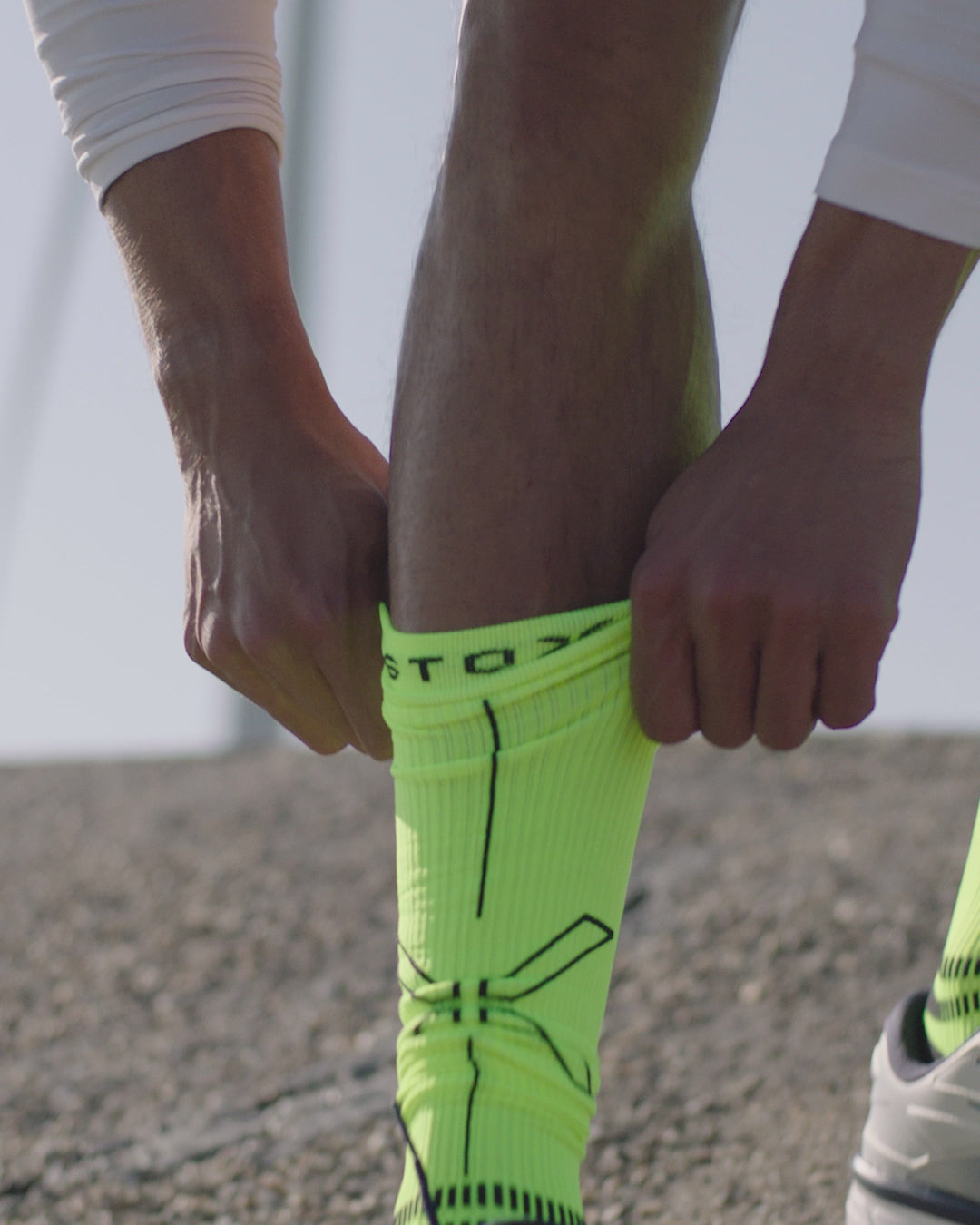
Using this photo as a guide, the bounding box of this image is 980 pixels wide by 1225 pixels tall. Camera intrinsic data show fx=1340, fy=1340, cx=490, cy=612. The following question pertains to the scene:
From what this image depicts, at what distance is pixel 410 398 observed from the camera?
787mm

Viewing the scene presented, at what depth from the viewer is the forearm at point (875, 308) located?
692 mm

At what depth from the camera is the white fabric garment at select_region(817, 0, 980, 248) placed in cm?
67

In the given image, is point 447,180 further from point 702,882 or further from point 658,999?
point 702,882

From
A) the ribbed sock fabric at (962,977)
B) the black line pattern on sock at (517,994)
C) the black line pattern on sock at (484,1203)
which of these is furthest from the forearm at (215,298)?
the ribbed sock fabric at (962,977)

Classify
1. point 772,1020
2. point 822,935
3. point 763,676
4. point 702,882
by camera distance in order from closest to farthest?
point 763,676
point 772,1020
point 822,935
point 702,882

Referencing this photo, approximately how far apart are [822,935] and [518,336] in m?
1.16

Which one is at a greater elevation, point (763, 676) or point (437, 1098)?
point (763, 676)

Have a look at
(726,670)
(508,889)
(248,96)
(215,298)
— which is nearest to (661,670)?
(726,670)

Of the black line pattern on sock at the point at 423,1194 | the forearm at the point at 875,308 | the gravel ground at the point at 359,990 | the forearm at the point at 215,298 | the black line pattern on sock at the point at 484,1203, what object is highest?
the forearm at the point at 875,308

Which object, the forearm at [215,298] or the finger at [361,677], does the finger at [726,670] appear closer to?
the finger at [361,677]

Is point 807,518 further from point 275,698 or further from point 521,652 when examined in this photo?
point 275,698

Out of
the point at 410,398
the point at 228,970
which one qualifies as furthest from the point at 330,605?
the point at 228,970

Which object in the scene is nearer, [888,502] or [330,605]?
[888,502]

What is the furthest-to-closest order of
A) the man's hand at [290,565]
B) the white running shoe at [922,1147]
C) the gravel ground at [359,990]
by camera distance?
the gravel ground at [359,990], the white running shoe at [922,1147], the man's hand at [290,565]
